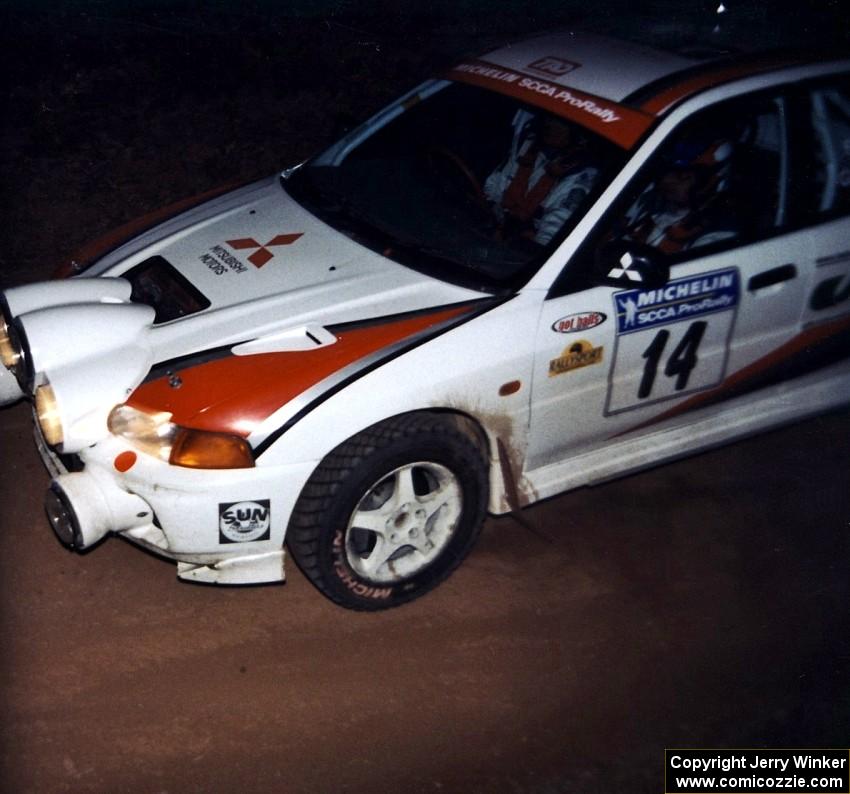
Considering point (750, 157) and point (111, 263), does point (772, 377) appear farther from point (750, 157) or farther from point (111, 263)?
point (111, 263)

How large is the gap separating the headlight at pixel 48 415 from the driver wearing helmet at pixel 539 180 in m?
1.74

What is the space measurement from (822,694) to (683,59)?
8.09ft

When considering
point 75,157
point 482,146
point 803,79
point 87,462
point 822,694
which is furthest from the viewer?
point 75,157

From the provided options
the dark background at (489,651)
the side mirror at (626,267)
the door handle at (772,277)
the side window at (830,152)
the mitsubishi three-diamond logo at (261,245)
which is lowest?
the dark background at (489,651)

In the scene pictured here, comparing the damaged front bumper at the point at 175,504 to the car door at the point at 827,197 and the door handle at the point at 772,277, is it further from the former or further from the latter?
the car door at the point at 827,197

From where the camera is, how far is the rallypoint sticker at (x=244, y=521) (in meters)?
3.18

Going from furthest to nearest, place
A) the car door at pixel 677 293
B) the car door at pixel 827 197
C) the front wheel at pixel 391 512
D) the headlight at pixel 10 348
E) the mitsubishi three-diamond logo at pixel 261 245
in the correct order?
the car door at pixel 827 197, the mitsubishi three-diamond logo at pixel 261 245, the car door at pixel 677 293, the headlight at pixel 10 348, the front wheel at pixel 391 512

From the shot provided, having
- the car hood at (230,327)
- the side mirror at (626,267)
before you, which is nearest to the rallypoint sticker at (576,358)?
the side mirror at (626,267)

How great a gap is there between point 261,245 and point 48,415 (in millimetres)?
1084

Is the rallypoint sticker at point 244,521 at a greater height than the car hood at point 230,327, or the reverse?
the car hood at point 230,327

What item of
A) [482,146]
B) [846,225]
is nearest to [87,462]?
[482,146]

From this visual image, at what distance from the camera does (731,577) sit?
13.3 ft

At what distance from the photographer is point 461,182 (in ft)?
13.5

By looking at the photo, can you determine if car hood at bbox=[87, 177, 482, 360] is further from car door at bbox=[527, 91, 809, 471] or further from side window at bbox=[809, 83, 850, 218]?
side window at bbox=[809, 83, 850, 218]
